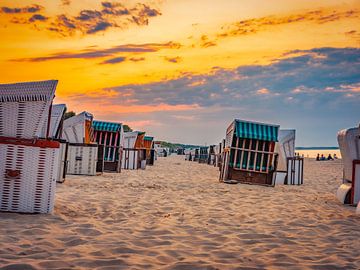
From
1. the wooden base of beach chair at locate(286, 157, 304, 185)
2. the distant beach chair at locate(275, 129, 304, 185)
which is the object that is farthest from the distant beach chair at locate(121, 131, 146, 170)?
the wooden base of beach chair at locate(286, 157, 304, 185)

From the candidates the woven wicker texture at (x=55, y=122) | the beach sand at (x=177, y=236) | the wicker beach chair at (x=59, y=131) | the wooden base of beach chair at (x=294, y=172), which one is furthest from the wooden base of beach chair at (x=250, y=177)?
the woven wicker texture at (x=55, y=122)

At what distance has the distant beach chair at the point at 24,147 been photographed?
6516 mm

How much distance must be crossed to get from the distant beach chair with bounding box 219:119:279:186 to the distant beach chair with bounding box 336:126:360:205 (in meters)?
5.49

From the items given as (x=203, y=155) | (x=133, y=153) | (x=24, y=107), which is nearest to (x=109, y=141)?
(x=133, y=153)

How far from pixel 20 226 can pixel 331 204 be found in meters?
8.20

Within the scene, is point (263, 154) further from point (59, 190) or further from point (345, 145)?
point (59, 190)

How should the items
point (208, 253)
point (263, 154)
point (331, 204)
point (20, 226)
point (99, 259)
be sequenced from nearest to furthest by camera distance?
1. point (99, 259)
2. point (208, 253)
3. point (20, 226)
4. point (331, 204)
5. point (263, 154)

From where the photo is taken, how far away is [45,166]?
6.64 metres

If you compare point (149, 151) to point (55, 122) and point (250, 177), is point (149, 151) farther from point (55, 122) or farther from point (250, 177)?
point (55, 122)

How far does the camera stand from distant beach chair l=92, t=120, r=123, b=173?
2093 cm

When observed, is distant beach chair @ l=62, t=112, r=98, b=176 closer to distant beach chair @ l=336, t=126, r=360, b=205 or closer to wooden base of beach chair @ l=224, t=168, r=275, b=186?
wooden base of beach chair @ l=224, t=168, r=275, b=186

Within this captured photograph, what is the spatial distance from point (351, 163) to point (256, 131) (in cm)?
607

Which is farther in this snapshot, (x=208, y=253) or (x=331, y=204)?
(x=331, y=204)

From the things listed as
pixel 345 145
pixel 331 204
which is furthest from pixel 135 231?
pixel 345 145
